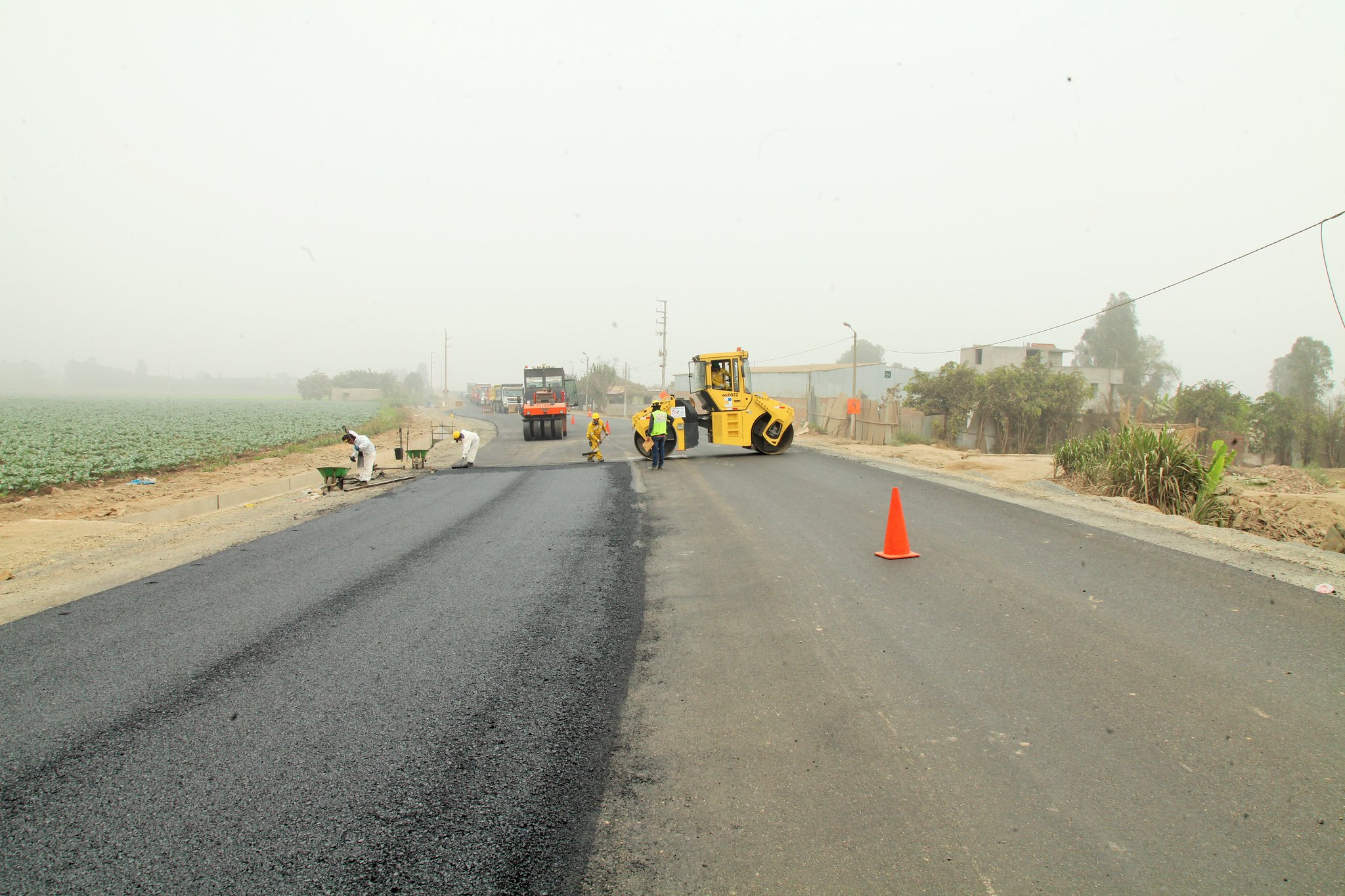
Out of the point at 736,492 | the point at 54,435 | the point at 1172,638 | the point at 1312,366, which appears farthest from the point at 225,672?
the point at 1312,366

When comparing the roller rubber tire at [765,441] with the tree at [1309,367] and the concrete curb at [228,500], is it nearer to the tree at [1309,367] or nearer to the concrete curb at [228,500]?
the concrete curb at [228,500]

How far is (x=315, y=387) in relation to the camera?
512 feet

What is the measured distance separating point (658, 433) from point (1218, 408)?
32013 mm

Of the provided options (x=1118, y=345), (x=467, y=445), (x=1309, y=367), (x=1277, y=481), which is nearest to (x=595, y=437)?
(x=467, y=445)

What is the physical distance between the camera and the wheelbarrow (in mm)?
13938

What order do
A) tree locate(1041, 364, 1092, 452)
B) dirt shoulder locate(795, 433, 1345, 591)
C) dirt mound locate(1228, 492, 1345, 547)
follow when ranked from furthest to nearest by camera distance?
tree locate(1041, 364, 1092, 452)
dirt mound locate(1228, 492, 1345, 547)
dirt shoulder locate(795, 433, 1345, 591)

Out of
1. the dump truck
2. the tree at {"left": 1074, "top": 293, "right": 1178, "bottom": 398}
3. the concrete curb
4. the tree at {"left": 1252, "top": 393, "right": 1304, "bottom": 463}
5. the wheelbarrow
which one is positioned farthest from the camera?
the tree at {"left": 1074, "top": 293, "right": 1178, "bottom": 398}

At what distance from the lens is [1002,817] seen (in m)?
2.80

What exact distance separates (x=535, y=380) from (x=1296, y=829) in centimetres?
2983

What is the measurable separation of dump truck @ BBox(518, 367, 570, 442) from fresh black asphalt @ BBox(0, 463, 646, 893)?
21030mm

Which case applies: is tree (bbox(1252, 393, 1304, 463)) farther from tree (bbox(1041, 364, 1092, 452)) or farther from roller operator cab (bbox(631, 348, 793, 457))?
roller operator cab (bbox(631, 348, 793, 457))

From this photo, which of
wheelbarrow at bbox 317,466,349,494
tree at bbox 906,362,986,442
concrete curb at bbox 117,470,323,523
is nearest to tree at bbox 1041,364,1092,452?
tree at bbox 906,362,986,442

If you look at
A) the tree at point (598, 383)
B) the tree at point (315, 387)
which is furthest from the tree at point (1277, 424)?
the tree at point (315, 387)

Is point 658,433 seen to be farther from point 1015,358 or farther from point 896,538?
point 1015,358
